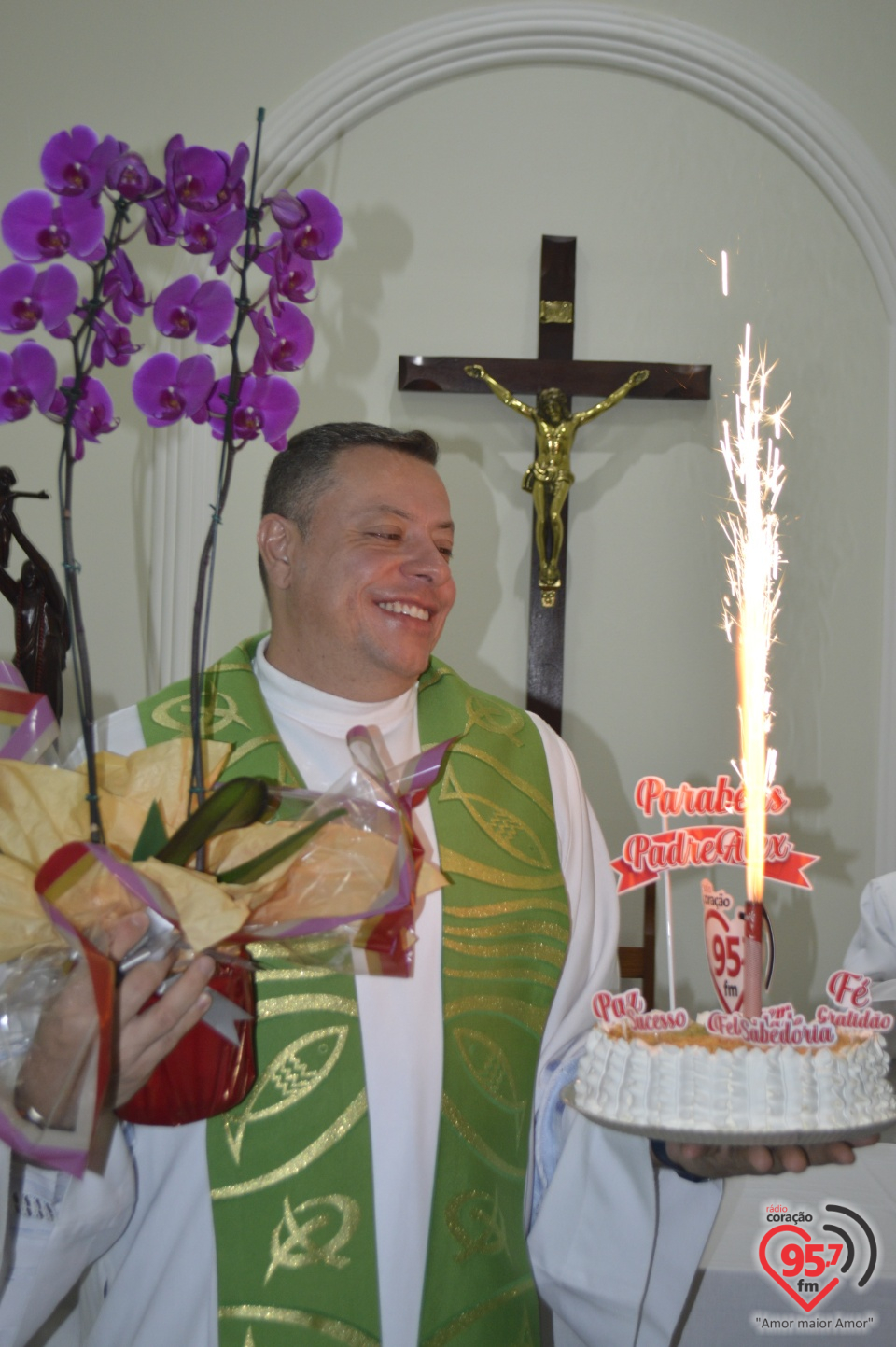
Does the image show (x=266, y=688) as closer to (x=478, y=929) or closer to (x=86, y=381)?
(x=478, y=929)

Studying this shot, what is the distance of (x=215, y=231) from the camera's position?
1.31 metres

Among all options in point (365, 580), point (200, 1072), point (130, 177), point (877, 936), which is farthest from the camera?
point (877, 936)

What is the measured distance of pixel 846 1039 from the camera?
5.72 feet

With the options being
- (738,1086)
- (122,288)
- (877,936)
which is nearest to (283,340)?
(122,288)

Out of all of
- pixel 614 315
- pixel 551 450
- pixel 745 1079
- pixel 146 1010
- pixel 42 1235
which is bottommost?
pixel 42 1235

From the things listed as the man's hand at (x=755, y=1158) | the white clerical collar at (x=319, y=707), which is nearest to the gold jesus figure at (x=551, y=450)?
the white clerical collar at (x=319, y=707)

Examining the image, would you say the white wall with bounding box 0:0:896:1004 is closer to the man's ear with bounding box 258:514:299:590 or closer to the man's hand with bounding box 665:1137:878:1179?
the man's ear with bounding box 258:514:299:590

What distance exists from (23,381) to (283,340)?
0.29 meters

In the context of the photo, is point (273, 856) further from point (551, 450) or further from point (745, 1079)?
point (551, 450)

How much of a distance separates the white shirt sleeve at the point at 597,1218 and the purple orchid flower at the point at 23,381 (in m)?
1.39

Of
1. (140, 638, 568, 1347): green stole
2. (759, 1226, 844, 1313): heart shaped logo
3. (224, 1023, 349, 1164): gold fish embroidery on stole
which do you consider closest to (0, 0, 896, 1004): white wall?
(140, 638, 568, 1347): green stole

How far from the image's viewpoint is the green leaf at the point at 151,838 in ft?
4.22

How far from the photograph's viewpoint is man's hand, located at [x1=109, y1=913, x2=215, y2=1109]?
128 centimetres

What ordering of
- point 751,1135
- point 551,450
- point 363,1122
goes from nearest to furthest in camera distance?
point 751,1135 → point 363,1122 → point 551,450
